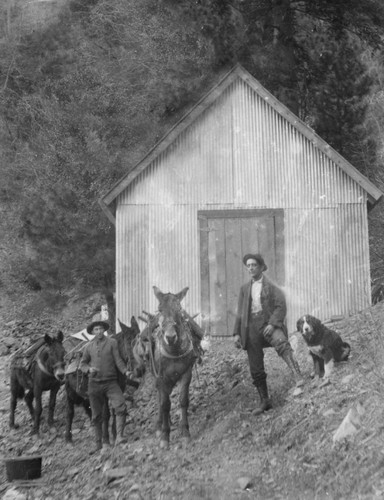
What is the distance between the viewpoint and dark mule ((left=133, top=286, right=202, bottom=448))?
36.0ft

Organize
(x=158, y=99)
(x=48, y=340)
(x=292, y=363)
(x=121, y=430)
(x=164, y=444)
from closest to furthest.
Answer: (x=164, y=444) → (x=292, y=363) → (x=121, y=430) → (x=48, y=340) → (x=158, y=99)

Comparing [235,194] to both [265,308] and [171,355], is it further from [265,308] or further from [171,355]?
[171,355]

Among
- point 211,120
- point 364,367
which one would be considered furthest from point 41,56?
point 364,367

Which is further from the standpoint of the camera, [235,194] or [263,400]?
[235,194]

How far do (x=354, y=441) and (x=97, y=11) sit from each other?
23.2 meters

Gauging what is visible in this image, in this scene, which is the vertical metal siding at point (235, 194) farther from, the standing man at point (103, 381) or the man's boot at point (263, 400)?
the man's boot at point (263, 400)

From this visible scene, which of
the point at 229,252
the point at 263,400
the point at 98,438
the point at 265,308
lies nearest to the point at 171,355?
the point at 263,400

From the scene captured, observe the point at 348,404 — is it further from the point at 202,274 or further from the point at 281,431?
the point at 202,274

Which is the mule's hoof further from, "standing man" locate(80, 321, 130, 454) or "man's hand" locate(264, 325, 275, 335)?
"man's hand" locate(264, 325, 275, 335)

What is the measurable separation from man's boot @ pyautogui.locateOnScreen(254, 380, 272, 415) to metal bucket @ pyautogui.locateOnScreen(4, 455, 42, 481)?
340 centimetres

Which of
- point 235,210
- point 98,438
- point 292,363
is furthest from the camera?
point 235,210

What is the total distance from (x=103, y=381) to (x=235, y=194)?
5775 millimetres

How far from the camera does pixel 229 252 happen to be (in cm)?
1595

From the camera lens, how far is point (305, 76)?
2161 centimetres
